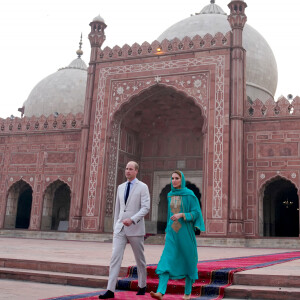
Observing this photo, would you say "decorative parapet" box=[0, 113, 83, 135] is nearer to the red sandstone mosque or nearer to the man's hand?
the red sandstone mosque

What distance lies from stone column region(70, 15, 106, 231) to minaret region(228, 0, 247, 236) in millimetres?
4184

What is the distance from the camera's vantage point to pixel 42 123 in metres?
13.5

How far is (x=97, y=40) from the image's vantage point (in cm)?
1297

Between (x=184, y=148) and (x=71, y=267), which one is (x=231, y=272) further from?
(x=184, y=148)

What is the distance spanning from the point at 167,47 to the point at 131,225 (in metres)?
9.61

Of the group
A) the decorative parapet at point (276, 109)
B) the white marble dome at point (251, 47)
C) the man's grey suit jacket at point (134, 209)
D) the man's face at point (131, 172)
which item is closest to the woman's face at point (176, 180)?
the man's grey suit jacket at point (134, 209)

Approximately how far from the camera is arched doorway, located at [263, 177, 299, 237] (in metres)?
12.5

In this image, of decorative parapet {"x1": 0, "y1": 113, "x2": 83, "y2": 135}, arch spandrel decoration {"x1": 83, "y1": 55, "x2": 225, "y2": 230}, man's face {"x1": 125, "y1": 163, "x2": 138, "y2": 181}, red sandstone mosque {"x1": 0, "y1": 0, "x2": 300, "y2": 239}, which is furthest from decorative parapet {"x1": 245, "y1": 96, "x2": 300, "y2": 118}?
man's face {"x1": 125, "y1": 163, "x2": 138, "y2": 181}

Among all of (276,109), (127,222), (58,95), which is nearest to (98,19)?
(58,95)

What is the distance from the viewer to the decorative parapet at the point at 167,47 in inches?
451

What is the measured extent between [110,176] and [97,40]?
171 inches

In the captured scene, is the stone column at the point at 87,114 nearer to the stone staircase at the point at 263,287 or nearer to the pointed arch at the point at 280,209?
the pointed arch at the point at 280,209

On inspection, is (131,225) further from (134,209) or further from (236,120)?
(236,120)

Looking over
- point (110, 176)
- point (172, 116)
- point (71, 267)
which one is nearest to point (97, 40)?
point (172, 116)
